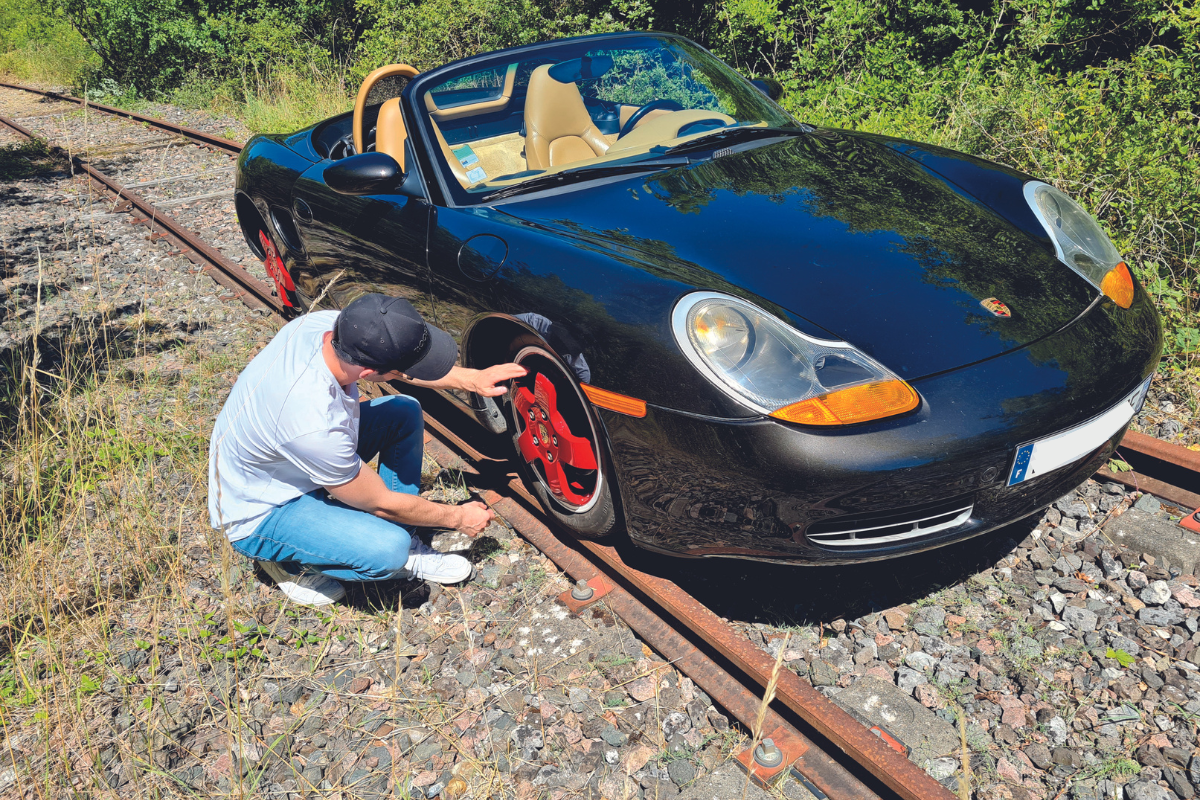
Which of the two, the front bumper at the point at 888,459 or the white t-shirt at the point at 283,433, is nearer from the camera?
the front bumper at the point at 888,459

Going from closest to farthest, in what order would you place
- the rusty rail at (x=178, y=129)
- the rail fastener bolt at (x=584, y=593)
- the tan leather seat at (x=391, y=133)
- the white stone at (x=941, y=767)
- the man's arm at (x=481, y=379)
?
the white stone at (x=941, y=767) < the rail fastener bolt at (x=584, y=593) < the man's arm at (x=481, y=379) < the tan leather seat at (x=391, y=133) < the rusty rail at (x=178, y=129)

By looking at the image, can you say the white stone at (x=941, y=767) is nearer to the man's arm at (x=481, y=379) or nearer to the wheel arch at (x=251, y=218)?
the man's arm at (x=481, y=379)

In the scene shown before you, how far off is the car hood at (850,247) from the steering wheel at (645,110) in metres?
0.65

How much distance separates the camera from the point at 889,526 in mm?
2139

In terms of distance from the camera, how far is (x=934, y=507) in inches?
83.0

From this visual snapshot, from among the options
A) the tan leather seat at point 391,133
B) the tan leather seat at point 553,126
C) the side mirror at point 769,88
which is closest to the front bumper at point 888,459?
the tan leather seat at point 553,126

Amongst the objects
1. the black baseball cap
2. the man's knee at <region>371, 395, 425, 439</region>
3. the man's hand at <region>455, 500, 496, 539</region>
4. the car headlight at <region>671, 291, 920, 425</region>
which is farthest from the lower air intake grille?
the man's knee at <region>371, 395, 425, 439</region>

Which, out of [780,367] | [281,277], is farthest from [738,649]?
[281,277]

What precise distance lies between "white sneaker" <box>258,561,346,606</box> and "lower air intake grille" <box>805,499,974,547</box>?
1.67 metres

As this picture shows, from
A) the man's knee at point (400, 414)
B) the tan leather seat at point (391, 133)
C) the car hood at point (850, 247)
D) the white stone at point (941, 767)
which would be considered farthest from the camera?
the tan leather seat at point (391, 133)

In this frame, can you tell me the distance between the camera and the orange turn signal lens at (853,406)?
205 cm

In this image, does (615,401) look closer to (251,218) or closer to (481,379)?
(481,379)

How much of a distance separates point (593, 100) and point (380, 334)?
198cm

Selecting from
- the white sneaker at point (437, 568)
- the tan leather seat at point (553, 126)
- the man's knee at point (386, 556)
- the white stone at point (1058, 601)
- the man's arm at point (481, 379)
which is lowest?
the white sneaker at point (437, 568)
